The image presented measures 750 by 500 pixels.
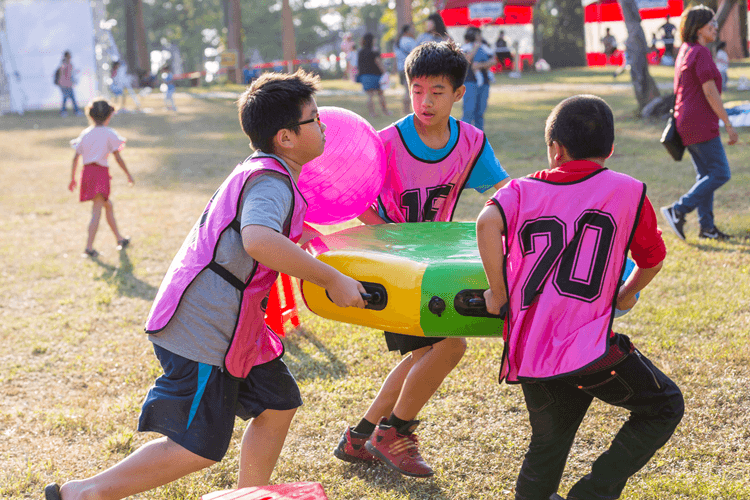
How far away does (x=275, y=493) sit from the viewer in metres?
1.99

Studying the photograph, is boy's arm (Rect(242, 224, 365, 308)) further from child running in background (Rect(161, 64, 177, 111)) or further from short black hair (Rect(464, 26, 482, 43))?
child running in background (Rect(161, 64, 177, 111))

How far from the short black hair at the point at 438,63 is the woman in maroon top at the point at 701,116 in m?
3.37

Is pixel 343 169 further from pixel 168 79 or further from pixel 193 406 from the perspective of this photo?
pixel 168 79

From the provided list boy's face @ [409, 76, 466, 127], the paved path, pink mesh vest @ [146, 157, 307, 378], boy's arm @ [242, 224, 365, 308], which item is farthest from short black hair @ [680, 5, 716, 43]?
the paved path

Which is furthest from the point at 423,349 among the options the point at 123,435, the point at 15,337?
the point at 15,337

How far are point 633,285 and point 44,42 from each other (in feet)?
75.5

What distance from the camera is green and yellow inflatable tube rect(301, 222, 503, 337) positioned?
2176 mm

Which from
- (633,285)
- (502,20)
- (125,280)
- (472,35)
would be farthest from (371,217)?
(502,20)

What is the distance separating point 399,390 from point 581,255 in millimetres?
1136

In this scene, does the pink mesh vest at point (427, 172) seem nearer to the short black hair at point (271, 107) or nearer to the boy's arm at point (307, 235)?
the boy's arm at point (307, 235)

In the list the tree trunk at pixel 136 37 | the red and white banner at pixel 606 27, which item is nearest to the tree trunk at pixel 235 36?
the tree trunk at pixel 136 37

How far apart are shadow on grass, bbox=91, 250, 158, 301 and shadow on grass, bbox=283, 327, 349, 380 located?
1.49 meters

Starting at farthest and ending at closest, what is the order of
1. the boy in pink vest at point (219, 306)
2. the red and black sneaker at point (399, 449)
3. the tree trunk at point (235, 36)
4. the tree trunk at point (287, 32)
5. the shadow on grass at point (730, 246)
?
the tree trunk at point (235, 36) → the tree trunk at point (287, 32) → the shadow on grass at point (730, 246) → the red and black sneaker at point (399, 449) → the boy in pink vest at point (219, 306)

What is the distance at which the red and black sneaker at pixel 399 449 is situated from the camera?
2.75 meters
